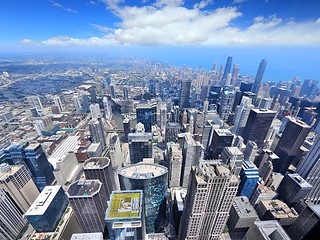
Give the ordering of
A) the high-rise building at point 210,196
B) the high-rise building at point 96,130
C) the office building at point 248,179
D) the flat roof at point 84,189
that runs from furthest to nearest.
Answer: the high-rise building at point 96,130
the office building at point 248,179
the flat roof at point 84,189
the high-rise building at point 210,196

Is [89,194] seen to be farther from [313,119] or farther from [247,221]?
[313,119]

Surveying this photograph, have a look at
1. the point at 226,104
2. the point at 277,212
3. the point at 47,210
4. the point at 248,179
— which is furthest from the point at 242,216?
the point at 226,104

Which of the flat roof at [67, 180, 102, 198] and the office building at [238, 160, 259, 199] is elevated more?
the flat roof at [67, 180, 102, 198]

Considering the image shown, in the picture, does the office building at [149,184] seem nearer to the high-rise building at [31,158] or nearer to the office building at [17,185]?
the office building at [17,185]

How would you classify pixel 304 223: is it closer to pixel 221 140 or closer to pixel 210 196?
pixel 210 196

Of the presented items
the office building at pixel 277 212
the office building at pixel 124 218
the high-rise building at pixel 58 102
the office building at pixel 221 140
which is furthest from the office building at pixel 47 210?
the high-rise building at pixel 58 102

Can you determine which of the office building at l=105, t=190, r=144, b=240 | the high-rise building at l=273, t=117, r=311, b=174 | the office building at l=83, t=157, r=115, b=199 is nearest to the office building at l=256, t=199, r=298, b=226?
the high-rise building at l=273, t=117, r=311, b=174

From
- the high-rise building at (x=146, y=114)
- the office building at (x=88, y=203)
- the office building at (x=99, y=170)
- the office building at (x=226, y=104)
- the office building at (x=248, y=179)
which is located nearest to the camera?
the office building at (x=88, y=203)

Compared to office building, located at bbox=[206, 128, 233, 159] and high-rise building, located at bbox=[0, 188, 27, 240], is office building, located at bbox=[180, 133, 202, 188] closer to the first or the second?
office building, located at bbox=[206, 128, 233, 159]
